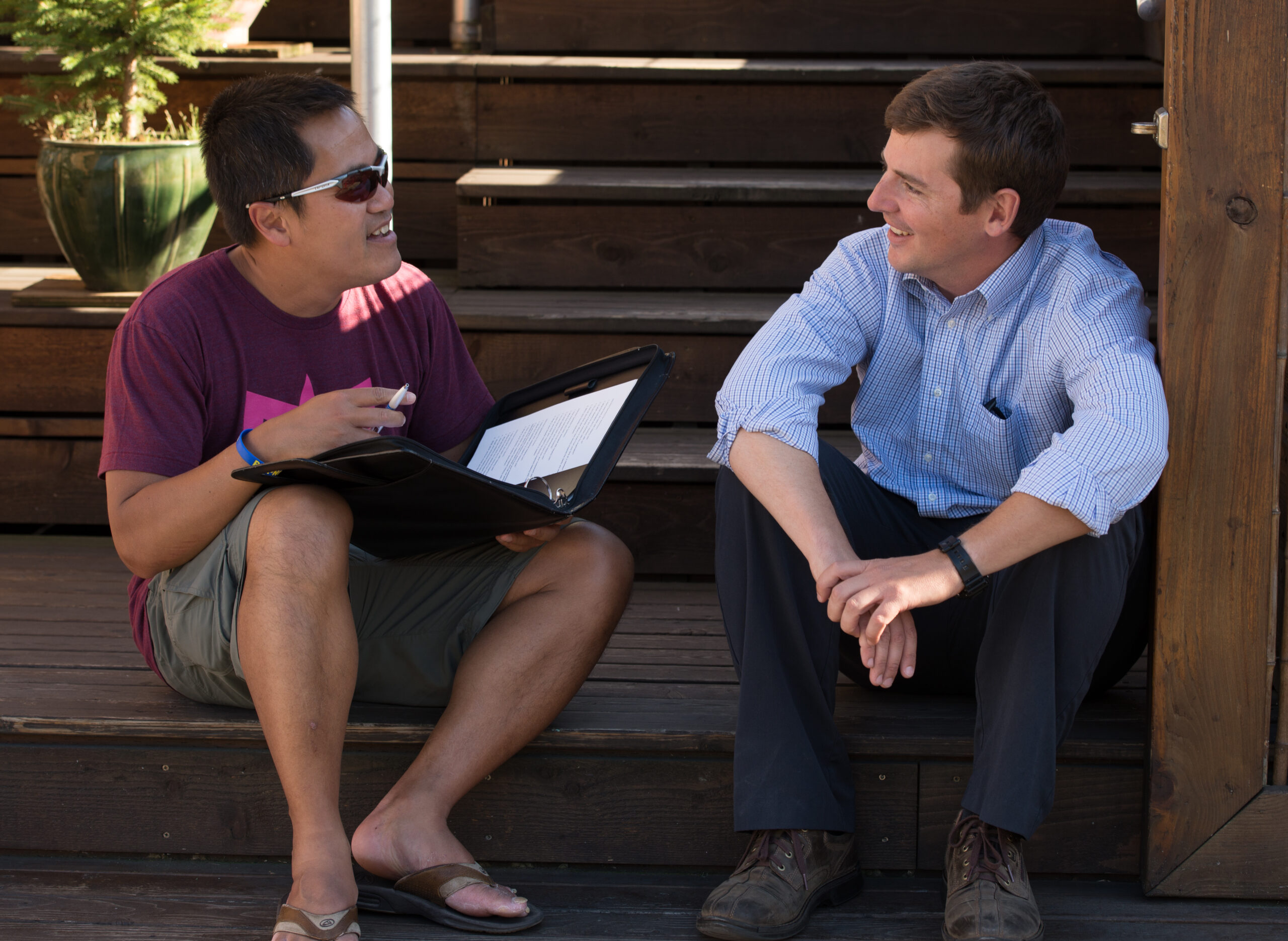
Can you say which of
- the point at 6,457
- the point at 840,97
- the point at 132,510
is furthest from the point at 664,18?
the point at 132,510

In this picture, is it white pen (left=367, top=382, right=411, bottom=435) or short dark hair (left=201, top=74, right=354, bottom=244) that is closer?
white pen (left=367, top=382, right=411, bottom=435)

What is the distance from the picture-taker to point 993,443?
68.0 inches

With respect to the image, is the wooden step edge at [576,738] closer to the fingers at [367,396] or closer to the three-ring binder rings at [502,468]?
the three-ring binder rings at [502,468]

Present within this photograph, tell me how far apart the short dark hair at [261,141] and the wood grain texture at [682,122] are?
140 cm

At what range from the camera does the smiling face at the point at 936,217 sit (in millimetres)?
1658

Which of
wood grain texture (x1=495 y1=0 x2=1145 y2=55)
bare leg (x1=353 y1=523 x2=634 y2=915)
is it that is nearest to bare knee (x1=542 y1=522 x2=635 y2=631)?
bare leg (x1=353 y1=523 x2=634 y2=915)

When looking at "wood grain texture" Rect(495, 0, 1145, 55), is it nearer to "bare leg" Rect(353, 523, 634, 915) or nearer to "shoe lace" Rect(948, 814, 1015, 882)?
"bare leg" Rect(353, 523, 634, 915)

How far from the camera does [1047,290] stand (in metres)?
1.70

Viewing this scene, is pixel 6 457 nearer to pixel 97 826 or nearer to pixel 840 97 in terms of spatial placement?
pixel 97 826

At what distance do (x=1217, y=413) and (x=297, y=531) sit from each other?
115 centimetres

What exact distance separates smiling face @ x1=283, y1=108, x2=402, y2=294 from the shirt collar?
75 cm

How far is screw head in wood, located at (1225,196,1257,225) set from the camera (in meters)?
1.56

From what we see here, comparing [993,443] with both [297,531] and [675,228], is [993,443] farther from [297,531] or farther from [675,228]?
[675,228]

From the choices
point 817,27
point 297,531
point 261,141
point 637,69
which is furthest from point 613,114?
point 297,531
